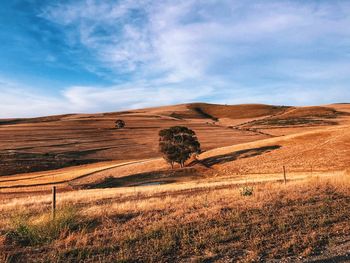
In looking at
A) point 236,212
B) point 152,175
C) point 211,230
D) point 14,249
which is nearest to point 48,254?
point 14,249

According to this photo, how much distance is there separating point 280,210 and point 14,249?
26.5ft

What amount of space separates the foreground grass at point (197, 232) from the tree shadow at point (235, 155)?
4486 centimetres

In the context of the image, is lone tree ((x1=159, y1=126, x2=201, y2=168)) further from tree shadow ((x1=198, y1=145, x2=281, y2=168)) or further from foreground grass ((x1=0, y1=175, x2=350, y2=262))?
foreground grass ((x1=0, y1=175, x2=350, y2=262))

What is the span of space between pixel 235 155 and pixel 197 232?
5153cm

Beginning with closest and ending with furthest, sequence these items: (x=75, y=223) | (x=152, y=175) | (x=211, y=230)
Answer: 1. (x=211, y=230)
2. (x=75, y=223)
3. (x=152, y=175)

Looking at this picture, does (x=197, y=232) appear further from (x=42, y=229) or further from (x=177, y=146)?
(x=177, y=146)

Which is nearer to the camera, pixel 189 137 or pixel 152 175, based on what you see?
pixel 152 175

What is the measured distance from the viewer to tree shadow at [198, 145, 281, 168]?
2335 inches

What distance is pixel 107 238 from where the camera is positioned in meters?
10.0

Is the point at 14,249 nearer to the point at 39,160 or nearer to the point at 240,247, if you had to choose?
the point at 240,247

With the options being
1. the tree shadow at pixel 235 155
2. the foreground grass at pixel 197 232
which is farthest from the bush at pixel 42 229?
the tree shadow at pixel 235 155

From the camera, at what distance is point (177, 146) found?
5981 cm

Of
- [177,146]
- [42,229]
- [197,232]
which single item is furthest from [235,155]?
[42,229]

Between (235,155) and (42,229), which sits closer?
(42,229)
